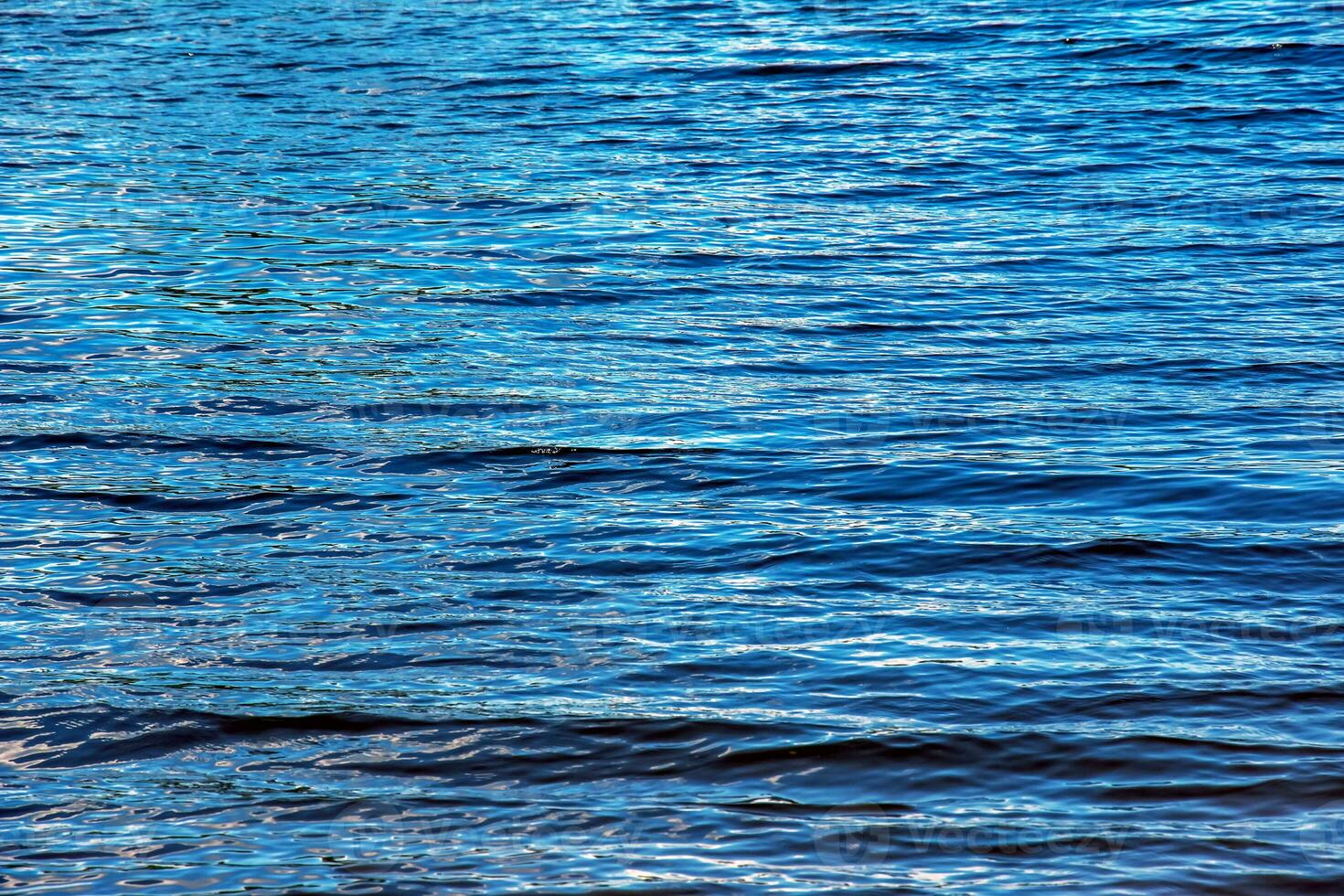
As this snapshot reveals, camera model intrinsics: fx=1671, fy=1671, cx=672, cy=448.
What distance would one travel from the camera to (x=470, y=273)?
38.9 ft

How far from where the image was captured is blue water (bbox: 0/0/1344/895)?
4.96 meters

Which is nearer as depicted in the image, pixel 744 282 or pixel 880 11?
pixel 744 282

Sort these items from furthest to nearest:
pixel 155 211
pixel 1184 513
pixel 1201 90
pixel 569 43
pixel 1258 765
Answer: pixel 569 43 < pixel 1201 90 < pixel 155 211 < pixel 1184 513 < pixel 1258 765

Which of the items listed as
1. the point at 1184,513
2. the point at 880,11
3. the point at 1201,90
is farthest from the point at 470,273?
the point at 880,11

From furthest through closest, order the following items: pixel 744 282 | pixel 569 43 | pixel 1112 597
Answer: pixel 569 43 → pixel 744 282 → pixel 1112 597

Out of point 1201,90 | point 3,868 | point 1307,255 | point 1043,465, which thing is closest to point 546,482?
point 1043,465

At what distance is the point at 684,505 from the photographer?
7562mm

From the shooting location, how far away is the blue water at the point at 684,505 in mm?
4957

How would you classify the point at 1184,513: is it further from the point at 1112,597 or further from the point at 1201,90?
the point at 1201,90

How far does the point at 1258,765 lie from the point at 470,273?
7808 millimetres

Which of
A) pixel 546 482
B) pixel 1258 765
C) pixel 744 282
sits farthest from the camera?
pixel 744 282

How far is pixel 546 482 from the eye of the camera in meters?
7.85

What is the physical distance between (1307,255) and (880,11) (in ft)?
37.2

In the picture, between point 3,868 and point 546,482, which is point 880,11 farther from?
point 3,868
